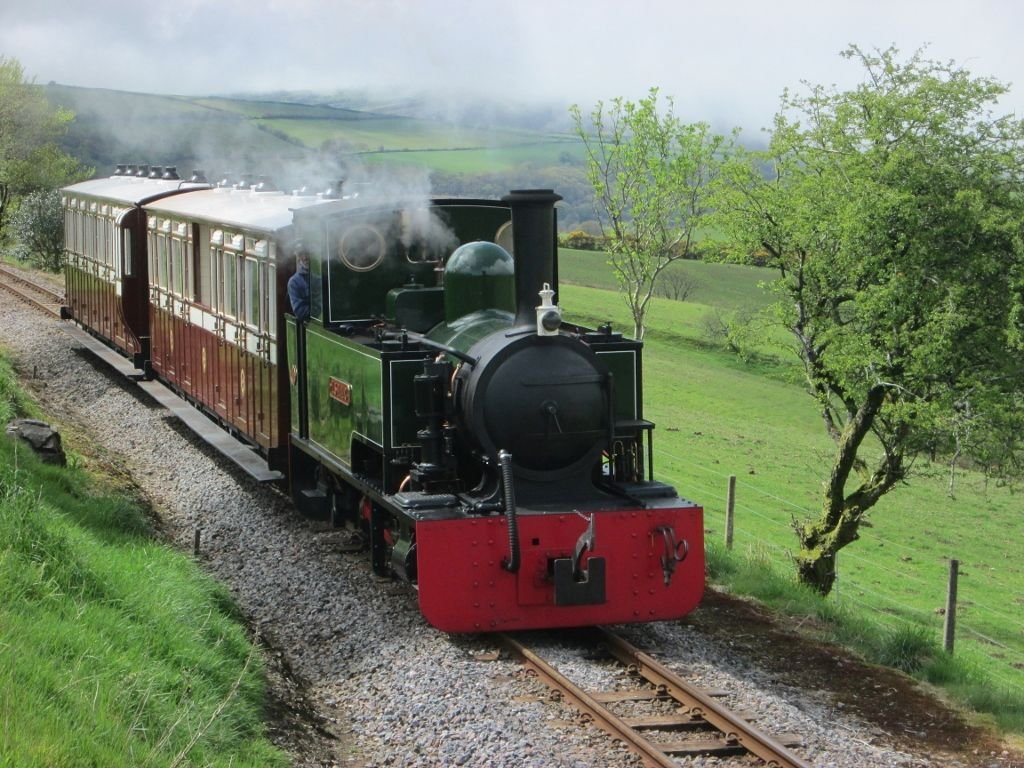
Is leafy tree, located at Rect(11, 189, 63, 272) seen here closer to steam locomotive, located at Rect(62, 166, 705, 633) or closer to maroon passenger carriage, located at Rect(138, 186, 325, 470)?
maroon passenger carriage, located at Rect(138, 186, 325, 470)

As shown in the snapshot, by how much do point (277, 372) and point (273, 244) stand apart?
124 centimetres

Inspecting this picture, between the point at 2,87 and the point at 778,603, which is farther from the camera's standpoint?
the point at 2,87

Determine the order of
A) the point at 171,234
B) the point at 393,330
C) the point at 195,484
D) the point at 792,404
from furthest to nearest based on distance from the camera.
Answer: the point at 792,404 → the point at 171,234 → the point at 195,484 → the point at 393,330

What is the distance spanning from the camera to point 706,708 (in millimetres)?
6809

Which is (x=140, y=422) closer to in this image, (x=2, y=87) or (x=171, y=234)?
(x=171, y=234)

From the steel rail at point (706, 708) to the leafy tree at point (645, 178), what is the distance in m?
11.7

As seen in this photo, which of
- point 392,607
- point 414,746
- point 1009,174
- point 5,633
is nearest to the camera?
point 5,633

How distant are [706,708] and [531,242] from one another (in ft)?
10.4

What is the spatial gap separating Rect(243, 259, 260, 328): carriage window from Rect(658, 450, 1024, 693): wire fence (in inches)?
212

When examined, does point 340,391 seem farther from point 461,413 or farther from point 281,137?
point 281,137

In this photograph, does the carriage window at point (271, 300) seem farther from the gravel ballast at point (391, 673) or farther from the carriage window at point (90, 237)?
the carriage window at point (90, 237)

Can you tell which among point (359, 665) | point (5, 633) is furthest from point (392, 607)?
point (5, 633)

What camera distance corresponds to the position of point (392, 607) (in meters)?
8.92

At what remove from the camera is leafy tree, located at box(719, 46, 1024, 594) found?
44.7ft
